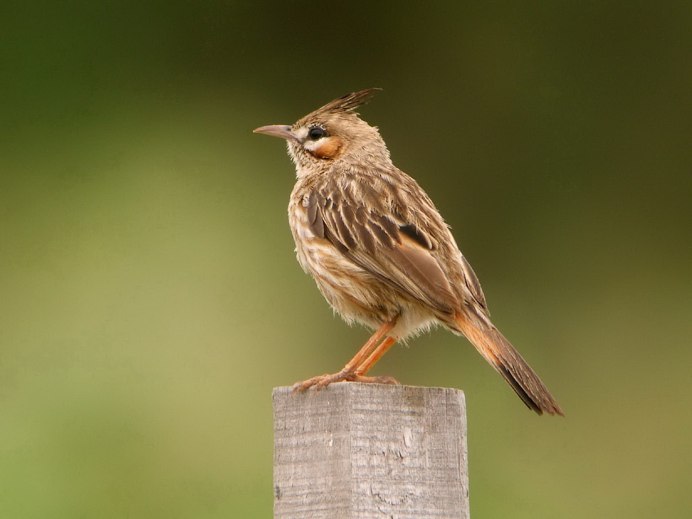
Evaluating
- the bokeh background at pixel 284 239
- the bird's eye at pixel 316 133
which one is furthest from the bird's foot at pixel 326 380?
the bokeh background at pixel 284 239

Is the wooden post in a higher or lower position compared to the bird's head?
lower

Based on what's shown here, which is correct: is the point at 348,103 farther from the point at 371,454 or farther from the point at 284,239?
the point at 284,239

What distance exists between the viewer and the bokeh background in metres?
9.52

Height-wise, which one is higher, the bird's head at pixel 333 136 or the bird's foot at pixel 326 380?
the bird's head at pixel 333 136

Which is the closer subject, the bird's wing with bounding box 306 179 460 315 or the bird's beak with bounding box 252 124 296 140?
the bird's wing with bounding box 306 179 460 315

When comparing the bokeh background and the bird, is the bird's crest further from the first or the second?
the bokeh background

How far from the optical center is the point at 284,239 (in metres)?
12.0

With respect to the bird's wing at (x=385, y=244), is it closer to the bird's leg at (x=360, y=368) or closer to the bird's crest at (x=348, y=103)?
the bird's leg at (x=360, y=368)

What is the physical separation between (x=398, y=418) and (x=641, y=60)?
11002 millimetres

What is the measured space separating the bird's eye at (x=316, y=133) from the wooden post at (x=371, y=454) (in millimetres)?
3094

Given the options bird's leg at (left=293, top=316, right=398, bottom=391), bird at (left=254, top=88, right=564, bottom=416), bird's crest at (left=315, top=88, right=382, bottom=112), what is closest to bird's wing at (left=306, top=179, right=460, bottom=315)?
bird at (left=254, top=88, right=564, bottom=416)

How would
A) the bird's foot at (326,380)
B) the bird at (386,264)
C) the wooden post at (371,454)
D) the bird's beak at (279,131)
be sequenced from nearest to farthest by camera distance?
the wooden post at (371,454)
the bird's foot at (326,380)
the bird at (386,264)
the bird's beak at (279,131)

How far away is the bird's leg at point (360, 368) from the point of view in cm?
388

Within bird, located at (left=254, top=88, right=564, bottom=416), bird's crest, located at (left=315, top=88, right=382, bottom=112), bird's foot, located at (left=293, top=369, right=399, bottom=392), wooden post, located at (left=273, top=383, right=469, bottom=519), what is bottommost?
wooden post, located at (left=273, top=383, right=469, bottom=519)
